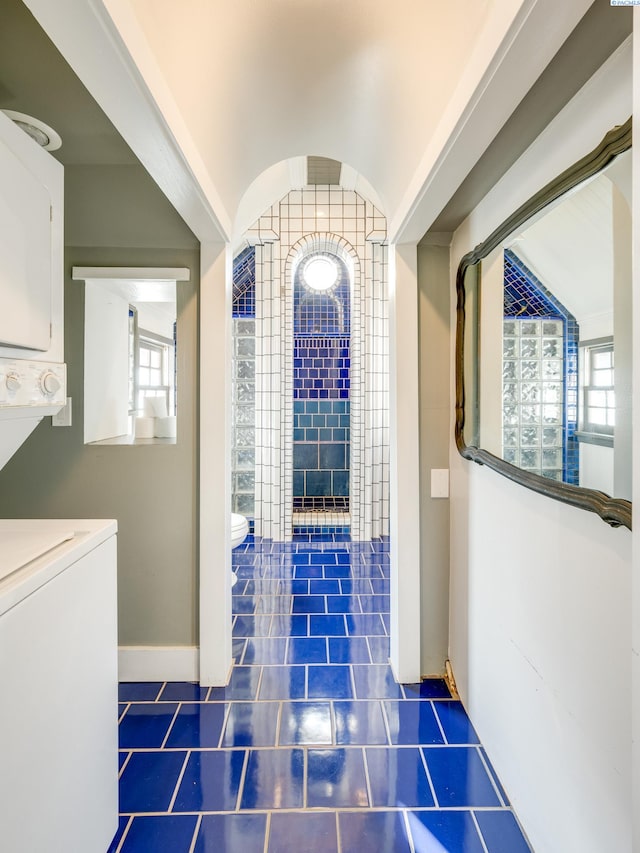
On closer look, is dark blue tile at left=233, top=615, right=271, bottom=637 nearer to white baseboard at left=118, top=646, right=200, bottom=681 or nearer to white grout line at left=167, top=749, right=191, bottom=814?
white baseboard at left=118, top=646, right=200, bottom=681

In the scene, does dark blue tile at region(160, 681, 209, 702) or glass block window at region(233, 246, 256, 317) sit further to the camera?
glass block window at region(233, 246, 256, 317)

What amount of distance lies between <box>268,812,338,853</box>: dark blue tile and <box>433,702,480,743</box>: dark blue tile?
582 millimetres

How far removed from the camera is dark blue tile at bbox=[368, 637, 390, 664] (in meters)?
2.22

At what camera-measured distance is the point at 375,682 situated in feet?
6.73

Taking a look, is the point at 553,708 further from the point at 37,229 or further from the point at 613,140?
the point at 37,229

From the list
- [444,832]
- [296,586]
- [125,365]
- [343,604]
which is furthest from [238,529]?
[444,832]

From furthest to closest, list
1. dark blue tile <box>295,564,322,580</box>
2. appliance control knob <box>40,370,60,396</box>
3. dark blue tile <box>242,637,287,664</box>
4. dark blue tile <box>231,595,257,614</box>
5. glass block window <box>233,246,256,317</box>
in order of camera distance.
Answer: glass block window <box>233,246,256,317</box>
dark blue tile <box>295,564,322,580</box>
dark blue tile <box>231,595,257,614</box>
dark blue tile <box>242,637,287,664</box>
appliance control knob <box>40,370,60,396</box>

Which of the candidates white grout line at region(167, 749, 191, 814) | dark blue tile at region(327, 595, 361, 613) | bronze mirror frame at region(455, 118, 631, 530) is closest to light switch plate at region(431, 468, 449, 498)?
bronze mirror frame at region(455, 118, 631, 530)

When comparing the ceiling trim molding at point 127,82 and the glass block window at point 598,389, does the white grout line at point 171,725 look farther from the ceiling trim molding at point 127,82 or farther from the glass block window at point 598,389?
the ceiling trim molding at point 127,82

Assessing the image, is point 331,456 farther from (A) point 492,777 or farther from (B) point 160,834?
(B) point 160,834

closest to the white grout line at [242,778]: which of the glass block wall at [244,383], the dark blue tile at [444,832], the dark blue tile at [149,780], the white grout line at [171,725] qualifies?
the dark blue tile at [149,780]

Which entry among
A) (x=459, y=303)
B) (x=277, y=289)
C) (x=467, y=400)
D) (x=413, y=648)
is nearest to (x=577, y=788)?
(x=413, y=648)

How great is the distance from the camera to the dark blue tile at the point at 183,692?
1953mm

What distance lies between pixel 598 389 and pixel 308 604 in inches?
89.7
